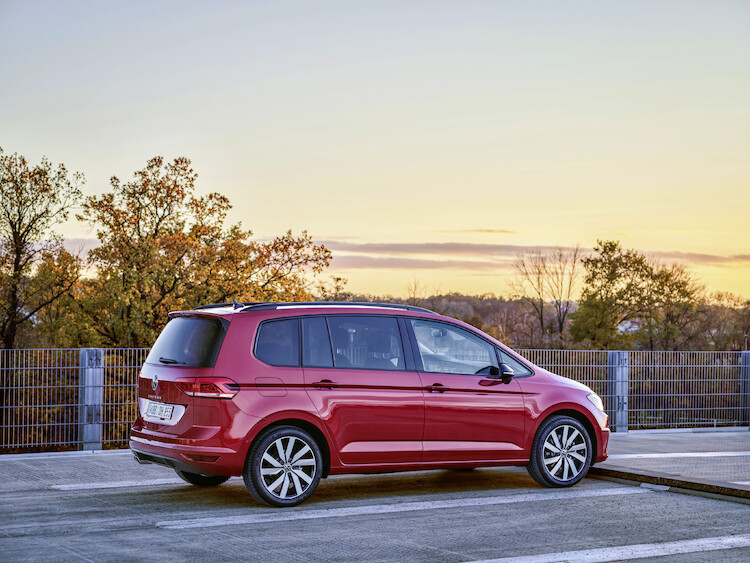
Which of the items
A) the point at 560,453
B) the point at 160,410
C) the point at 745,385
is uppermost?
the point at 160,410

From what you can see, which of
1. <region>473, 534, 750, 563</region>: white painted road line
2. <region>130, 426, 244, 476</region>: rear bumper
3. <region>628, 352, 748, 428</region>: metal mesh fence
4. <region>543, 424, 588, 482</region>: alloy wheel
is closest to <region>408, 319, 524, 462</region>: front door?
<region>543, 424, 588, 482</region>: alloy wheel

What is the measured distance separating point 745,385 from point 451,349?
34.0 ft

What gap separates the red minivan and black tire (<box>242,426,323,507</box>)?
11 mm

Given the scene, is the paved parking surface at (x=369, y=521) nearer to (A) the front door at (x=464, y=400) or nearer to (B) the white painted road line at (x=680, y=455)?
(A) the front door at (x=464, y=400)

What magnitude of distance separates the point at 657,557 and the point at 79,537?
408 cm

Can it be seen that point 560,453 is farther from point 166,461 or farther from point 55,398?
point 55,398

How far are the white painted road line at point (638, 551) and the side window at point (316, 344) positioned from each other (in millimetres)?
2899

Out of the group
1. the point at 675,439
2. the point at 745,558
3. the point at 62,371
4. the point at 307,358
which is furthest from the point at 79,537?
the point at 675,439

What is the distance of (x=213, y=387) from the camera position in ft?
26.7

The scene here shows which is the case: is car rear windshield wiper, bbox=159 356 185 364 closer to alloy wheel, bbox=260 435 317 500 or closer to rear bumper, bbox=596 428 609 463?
alloy wheel, bbox=260 435 317 500

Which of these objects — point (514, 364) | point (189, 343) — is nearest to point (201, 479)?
point (189, 343)

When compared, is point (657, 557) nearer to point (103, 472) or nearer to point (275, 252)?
point (103, 472)

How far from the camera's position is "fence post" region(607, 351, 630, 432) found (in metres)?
16.3

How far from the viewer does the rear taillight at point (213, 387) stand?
320 inches
